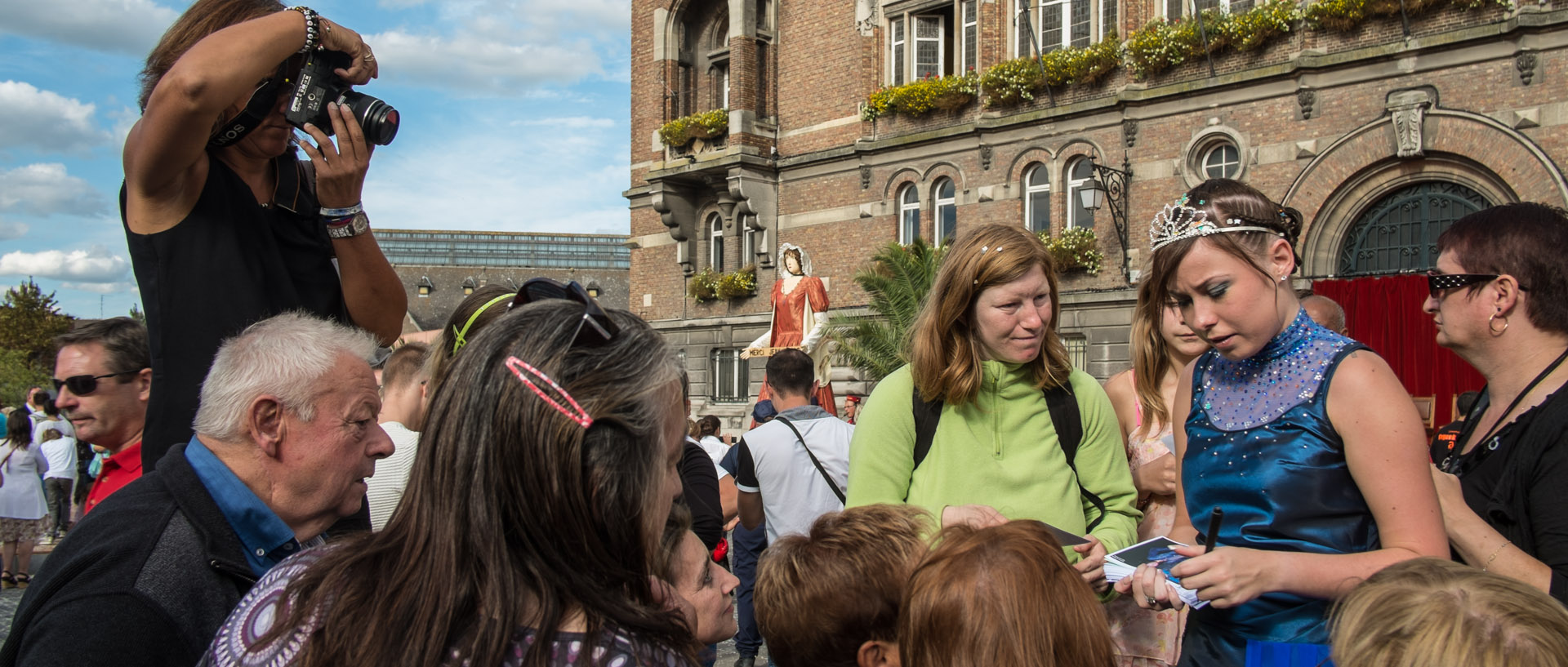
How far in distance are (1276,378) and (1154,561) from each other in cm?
53

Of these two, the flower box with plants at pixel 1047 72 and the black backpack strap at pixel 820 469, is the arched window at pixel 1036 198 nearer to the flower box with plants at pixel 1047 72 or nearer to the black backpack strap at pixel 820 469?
the flower box with plants at pixel 1047 72

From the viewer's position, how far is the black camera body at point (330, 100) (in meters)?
2.43

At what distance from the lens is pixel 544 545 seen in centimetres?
141

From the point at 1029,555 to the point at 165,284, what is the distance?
6.47 ft

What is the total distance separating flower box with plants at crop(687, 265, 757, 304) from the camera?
72.8ft

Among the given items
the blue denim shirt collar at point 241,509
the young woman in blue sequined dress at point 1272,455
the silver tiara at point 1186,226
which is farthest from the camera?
the silver tiara at point 1186,226

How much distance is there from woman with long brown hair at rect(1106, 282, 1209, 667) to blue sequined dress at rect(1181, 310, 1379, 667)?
2.42 feet

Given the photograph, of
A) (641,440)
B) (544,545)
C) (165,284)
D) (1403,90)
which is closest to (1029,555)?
(641,440)

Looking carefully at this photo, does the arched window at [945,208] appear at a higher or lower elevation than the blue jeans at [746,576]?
higher

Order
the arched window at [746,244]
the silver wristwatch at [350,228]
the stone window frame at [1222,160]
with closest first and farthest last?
the silver wristwatch at [350,228]
the stone window frame at [1222,160]
the arched window at [746,244]

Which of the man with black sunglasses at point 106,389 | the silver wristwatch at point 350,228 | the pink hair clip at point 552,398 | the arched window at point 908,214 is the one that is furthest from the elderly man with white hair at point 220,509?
the arched window at point 908,214

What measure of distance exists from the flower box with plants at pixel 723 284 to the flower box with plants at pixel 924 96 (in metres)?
4.17

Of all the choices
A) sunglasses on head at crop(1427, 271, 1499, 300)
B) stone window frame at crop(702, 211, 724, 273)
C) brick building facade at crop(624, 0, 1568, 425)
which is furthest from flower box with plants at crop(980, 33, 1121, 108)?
sunglasses on head at crop(1427, 271, 1499, 300)

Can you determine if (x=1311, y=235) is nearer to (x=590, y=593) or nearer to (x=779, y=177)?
(x=779, y=177)
